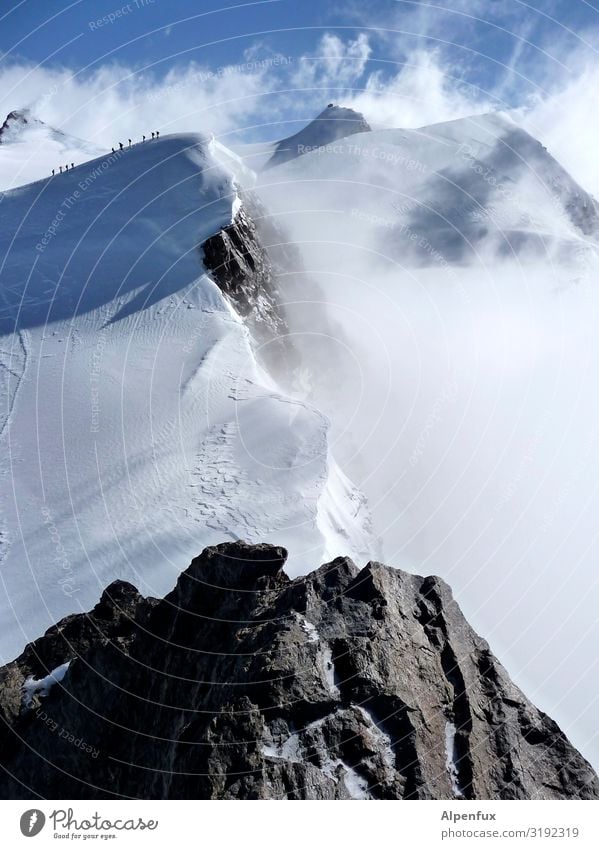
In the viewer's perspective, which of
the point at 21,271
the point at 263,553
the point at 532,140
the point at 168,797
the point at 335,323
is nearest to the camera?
the point at 168,797

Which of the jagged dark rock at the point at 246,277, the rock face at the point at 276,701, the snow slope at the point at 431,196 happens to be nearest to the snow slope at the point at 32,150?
the snow slope at the point at 431,196

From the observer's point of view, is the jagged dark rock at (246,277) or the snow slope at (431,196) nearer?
the jagged dark rock at (246,277)

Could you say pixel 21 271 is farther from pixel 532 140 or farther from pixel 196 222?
pixel 532 140

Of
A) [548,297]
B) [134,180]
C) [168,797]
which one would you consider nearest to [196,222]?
[134,180]
